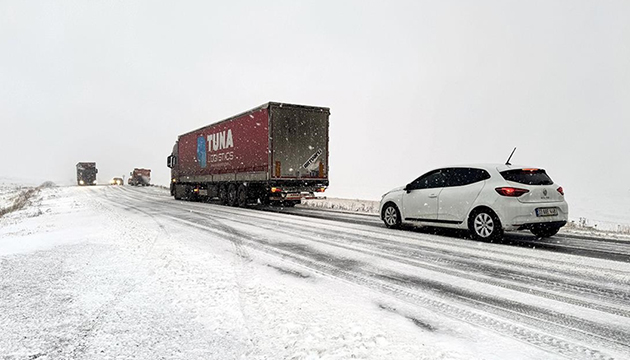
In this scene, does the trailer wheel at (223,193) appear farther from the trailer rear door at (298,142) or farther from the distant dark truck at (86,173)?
the distant dark truck at (86,173)

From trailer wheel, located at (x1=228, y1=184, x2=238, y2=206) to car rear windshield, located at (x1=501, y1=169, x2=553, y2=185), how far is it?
40.5 ft

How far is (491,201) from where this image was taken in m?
6.82

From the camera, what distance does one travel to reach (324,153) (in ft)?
49.8

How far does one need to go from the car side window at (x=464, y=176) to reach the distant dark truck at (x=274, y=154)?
751 centimetres

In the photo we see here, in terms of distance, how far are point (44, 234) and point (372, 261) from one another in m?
7.39

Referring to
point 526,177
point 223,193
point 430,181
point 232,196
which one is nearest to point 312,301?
point 526,177

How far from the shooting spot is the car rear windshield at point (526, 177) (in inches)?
269

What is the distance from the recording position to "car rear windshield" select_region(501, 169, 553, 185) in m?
6.82

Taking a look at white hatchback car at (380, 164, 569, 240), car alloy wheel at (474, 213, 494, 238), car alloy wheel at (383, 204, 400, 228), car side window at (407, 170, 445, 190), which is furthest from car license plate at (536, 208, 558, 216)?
car alloy wheel at (383, 204, 400, 228)

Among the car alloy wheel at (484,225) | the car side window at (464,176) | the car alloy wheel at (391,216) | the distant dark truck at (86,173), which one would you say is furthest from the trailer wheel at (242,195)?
the distant dark truck at (86,173)

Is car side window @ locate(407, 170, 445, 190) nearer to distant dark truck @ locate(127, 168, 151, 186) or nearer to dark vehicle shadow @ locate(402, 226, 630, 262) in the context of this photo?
dark vehicle shadow @ locate(402, 226, 630, 262)

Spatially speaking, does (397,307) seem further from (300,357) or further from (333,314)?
(300,357)

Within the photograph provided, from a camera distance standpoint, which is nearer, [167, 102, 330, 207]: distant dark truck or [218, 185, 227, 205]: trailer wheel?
[167, 102, 330, 207]: distant dark truck

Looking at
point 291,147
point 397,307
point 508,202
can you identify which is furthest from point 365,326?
point 291,147
